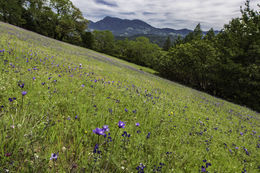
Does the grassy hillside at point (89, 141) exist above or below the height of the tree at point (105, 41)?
below

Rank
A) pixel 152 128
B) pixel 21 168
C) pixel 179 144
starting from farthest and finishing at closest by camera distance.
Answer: pixel 152 128
pixel 179 144
pixel 21 168

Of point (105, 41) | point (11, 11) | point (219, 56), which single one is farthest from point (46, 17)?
point (219, 56)

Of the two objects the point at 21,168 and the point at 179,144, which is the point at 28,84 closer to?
the point at 21,168

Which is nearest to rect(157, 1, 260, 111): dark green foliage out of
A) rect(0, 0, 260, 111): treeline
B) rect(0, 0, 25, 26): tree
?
rect(0, 0, 260, 111): treeline

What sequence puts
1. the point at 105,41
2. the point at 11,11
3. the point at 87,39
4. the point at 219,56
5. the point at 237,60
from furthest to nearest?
the point at 105,41 < the point at 87,39 < the point at 11,11 < the point at 219,56 < the point at 237,60

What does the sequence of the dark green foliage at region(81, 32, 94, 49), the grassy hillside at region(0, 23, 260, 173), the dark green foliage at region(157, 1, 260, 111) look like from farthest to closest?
the dark green foliage at region(81, 32, 94, 49)
the dark green foliage at region(157, 1, 260, 111)
the grassy hillside at region(0, 23, 260, 173)

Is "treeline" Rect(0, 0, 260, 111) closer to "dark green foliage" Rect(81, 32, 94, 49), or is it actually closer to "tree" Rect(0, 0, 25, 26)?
"tree" Rect(0, 0, 25, 26)

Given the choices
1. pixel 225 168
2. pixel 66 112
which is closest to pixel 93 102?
pixel 66 112

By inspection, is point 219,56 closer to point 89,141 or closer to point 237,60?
point 237,60

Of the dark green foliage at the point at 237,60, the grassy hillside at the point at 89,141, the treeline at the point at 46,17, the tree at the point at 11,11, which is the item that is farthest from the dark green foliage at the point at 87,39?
the grassy hillside at the point at 89,141

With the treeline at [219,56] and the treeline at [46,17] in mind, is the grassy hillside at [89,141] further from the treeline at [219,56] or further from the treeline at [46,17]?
the treeline at [46,17]

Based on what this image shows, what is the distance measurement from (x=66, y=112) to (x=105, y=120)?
0.92m

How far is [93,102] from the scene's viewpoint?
3.56m

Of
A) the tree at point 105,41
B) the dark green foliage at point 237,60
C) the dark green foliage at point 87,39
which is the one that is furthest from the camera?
the tree at point 105,41
